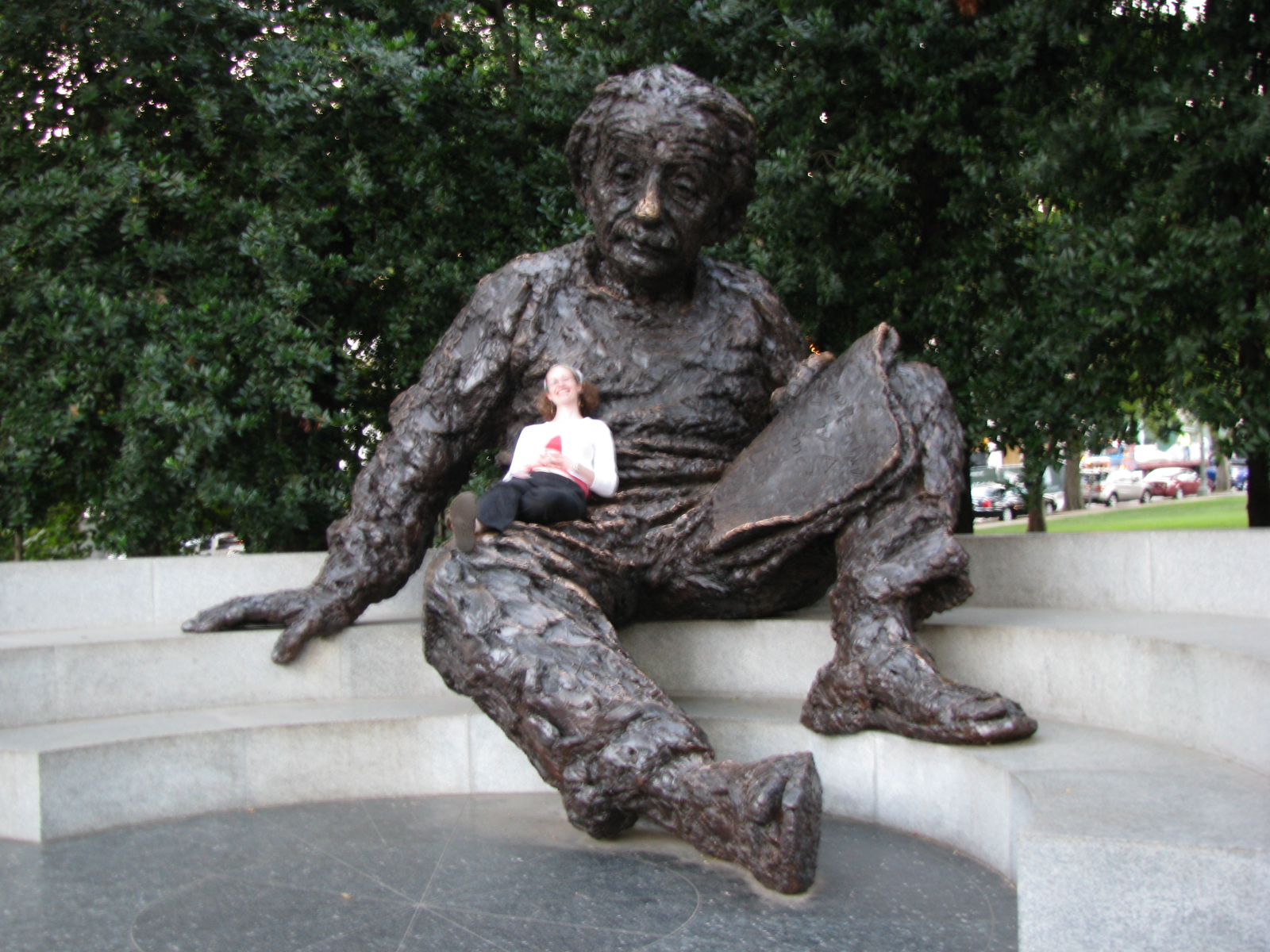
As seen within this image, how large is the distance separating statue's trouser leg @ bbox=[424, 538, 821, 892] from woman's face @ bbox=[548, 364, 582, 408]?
1.46ft

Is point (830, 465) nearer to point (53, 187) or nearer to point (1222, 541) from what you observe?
point (1222, 541)

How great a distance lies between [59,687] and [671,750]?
216 cm

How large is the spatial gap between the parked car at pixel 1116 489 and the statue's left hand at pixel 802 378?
35.1m

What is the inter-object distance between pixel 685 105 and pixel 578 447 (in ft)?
3.48

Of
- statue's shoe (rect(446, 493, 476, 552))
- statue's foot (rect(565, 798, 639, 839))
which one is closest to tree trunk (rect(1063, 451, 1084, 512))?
statue's shoe (rect(446, 493, 476, 552))

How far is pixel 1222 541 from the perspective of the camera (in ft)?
13.1

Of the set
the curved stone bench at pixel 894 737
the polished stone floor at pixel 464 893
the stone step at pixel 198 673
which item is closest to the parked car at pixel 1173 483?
the curved stone bench at pixel 894 737

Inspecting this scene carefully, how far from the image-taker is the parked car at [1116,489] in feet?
121

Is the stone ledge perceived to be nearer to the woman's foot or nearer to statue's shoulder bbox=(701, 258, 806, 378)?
statue's shoulder bbox=(701, 258, 806, 378)

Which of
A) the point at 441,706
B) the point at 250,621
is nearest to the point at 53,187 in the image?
the point at 250,621

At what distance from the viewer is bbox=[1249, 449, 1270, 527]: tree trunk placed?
17.3ft

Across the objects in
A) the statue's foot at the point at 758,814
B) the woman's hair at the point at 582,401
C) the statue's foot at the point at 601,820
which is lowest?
the statue's foot at the point at 601,820

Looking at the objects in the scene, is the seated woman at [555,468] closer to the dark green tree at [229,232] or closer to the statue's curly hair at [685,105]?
the statue's curly hair at [685,105]

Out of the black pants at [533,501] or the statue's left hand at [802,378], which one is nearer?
the black pants at [533,501]
